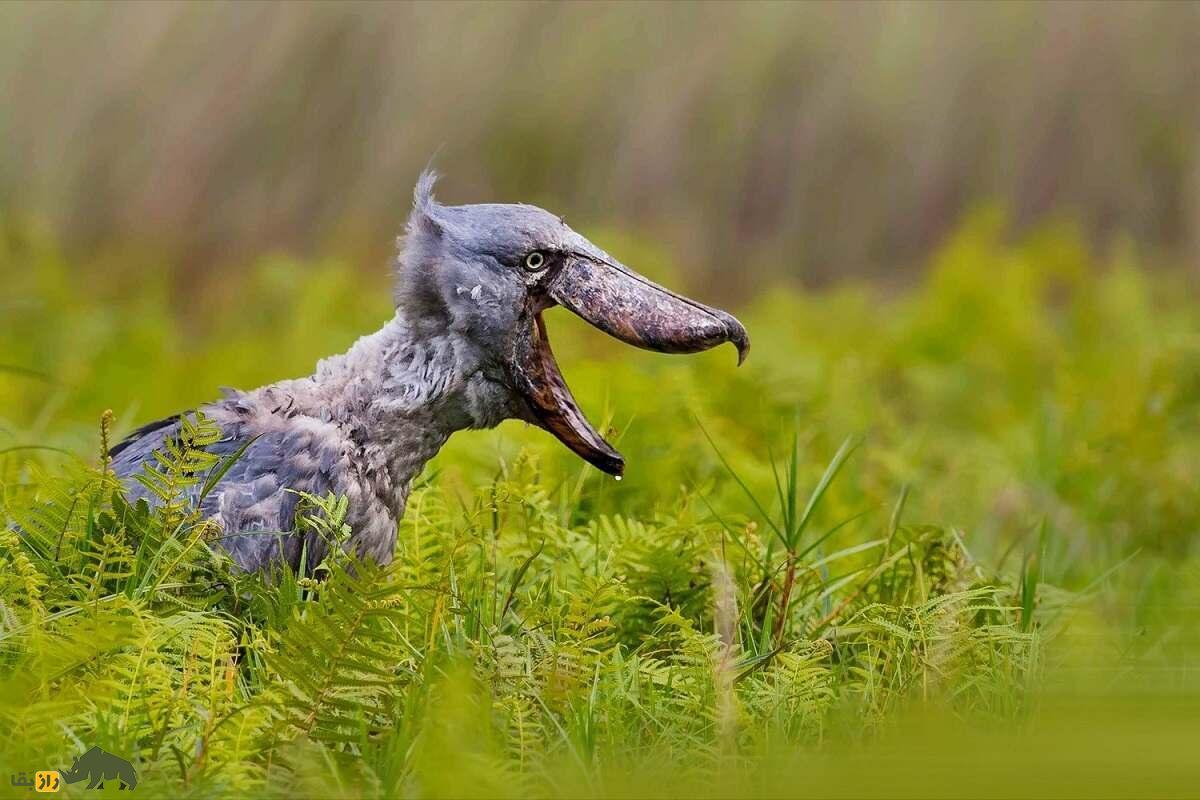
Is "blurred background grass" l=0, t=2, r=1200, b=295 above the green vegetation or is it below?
above

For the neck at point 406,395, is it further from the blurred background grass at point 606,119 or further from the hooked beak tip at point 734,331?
the blurred background grass at point 606,119

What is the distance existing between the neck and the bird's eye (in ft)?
0.56

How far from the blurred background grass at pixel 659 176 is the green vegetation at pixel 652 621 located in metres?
0.95

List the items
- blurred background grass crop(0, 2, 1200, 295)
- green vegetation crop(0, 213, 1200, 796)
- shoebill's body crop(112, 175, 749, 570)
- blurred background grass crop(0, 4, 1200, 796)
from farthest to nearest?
1. blurred background grass crop(0, 2, 1200, 295)
2. blurred background grass crop(0, 4, 1200, 796)
3. shoebill's body crop(112, 175, 749, 570)
4. green vegetation crop(0, 213, 1200, 796)

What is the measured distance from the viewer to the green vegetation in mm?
2396

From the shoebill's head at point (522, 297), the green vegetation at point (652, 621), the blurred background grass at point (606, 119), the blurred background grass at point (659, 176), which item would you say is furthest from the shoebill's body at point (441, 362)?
the blurred background grass at point (606, 119)

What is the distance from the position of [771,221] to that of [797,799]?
6.59 metres

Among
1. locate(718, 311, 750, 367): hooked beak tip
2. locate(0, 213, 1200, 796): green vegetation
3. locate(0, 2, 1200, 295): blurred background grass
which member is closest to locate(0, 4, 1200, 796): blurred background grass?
locate(0, 2, 1200, 295): blurred background grass

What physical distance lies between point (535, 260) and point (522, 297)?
0.07 m

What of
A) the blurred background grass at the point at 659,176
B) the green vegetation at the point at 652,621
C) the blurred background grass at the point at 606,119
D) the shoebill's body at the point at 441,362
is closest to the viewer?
the green vegetation at the point at 652,621

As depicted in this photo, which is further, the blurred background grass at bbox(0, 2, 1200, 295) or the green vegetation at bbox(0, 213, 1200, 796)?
the blurred background grass at bbox(0, 2, 1200, 295)

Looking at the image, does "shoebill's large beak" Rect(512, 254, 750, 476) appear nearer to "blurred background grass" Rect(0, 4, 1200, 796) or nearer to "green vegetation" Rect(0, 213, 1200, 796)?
"green vegetation" Rect(0, 213, 1200, 796)

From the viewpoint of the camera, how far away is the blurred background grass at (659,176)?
6.94m

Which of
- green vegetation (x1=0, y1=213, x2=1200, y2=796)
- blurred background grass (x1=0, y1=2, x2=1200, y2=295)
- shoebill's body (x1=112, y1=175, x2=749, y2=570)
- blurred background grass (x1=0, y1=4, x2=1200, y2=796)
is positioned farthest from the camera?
blurred background grass (x1=0, y1=2, x2=1200, y2=295)
